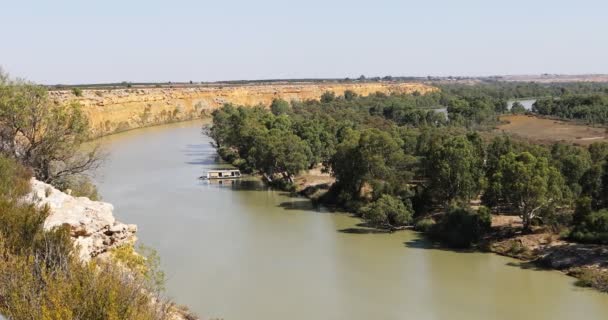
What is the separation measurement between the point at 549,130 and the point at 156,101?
44.7 meters

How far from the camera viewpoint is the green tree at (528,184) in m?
20.8

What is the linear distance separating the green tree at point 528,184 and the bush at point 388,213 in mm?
3923

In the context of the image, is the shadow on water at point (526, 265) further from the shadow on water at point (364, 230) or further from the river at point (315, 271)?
the shadow on water at point (364, 230)

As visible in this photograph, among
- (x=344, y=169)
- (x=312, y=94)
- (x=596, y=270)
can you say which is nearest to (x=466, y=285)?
(x=596, y=270)

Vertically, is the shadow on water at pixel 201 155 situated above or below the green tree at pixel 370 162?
below

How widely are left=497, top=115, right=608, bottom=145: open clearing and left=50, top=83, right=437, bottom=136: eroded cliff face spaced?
36.8m

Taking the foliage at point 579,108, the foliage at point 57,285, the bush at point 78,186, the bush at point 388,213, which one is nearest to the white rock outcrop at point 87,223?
the foliage at point 57,285

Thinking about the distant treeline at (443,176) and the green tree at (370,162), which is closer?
the distant treeline at (443,176)

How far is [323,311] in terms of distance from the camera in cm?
1633

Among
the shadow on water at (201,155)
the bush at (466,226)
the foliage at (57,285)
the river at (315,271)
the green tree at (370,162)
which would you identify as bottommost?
the river at (315,271)

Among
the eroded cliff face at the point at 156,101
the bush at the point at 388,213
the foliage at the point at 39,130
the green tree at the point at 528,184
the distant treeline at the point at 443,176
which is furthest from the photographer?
the eroded cliff face at the point at 156,101

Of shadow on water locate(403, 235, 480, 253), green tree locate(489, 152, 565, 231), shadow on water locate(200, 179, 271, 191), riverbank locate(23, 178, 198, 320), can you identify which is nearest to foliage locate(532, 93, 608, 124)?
shadow on water locate(200, 179, 271, 191)

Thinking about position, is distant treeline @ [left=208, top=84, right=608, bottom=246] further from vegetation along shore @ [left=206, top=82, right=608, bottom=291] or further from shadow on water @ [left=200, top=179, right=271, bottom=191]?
shadow on water @ [left=200, top=179, right=271, bottom=191]

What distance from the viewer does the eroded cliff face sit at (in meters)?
61.0
